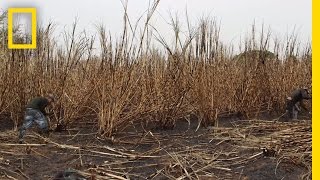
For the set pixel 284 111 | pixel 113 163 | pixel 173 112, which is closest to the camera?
pixel 113 163

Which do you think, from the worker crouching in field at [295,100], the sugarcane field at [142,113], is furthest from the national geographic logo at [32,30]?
the worker crouching in field at [295,100]

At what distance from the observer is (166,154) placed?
3961 millimetres

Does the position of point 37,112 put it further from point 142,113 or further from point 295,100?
point 295,100

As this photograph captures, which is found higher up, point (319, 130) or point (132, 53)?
point (132, 53)

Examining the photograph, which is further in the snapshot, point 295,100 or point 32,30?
point 295,100

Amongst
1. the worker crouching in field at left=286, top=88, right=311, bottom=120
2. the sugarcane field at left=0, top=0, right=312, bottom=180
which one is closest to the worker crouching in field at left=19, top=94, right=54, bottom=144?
the sugarcane field at left=0, top=0, right=312, bottom=180

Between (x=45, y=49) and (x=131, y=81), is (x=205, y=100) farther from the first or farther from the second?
(x=45, y=49)

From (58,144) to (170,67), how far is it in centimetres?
185

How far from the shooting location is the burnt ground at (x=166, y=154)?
341 cm

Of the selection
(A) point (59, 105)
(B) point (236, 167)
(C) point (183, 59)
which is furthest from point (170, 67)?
(B) point (236, 167)

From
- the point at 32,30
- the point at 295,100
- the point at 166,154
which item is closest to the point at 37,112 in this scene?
the point at 32,30

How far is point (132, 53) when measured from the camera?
14.6 feet

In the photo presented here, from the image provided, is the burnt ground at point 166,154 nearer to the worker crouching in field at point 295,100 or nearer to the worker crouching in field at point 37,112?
the worker crouching in field at point 37,112

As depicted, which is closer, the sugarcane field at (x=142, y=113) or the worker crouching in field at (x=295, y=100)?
the sugarcane field at (x=142, y=113)
